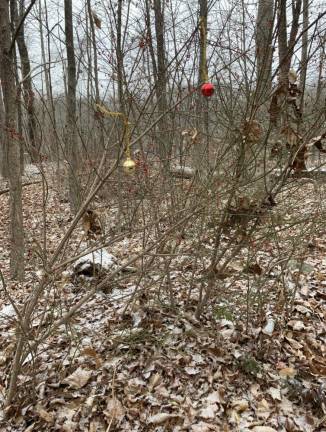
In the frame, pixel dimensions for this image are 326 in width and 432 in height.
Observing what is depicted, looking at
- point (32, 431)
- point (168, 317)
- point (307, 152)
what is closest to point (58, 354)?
point (32, 431)

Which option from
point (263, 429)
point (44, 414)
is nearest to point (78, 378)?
point (44, 414)

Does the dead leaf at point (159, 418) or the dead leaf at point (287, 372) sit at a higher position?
the dead leaf at point (287, 372)

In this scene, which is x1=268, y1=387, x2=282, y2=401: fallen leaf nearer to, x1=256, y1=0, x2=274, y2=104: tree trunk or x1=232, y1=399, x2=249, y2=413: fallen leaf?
x1=232, y1=399, x2=249, y2=413: fallen leaf

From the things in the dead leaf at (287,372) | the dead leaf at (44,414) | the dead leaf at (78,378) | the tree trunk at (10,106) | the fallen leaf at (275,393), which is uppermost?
the tree trunk at (10,106)

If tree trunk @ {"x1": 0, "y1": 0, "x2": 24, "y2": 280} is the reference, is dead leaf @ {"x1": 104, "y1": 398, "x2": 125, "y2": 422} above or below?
below

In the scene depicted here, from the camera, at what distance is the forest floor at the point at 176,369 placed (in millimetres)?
2232

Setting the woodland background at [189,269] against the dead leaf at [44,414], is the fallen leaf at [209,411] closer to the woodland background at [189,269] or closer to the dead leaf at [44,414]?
the woodland background at [189,269]

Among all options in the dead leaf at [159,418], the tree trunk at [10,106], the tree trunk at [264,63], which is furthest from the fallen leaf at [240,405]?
the tree trunk at [10,106]

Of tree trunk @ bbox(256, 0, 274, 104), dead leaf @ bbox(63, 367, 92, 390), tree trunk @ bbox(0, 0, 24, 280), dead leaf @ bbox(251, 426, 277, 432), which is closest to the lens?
tree trunk @ bbox(256, 0, 274, 104)

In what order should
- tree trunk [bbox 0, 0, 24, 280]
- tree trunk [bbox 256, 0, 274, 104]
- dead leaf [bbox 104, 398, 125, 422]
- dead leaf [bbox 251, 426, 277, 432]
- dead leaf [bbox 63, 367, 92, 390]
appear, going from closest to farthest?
tree trunk [bbox 256, 0, 274, 104] → dead leaf [bbox 251, 426, 277, 432] → dead leaf [bbox 104, 398, 125, 422] → dead leaf [bbox 63, 367, 92, 390] → tree trunk [bbox 0, 0, 24, 280]

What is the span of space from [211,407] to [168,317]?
2.93 ft

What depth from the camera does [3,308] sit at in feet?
11.9

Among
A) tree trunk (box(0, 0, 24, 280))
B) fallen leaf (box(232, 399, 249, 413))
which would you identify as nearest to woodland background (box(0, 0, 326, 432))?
fallen leaf (box(232, 399, 249, 413))

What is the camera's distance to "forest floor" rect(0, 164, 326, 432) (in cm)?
223
